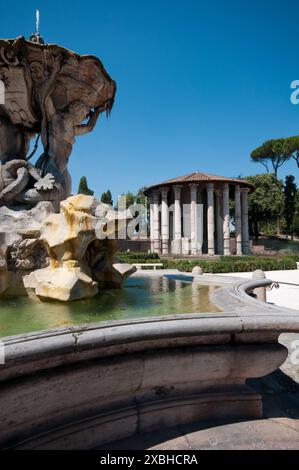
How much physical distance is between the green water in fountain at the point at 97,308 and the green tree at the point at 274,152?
57.0 m

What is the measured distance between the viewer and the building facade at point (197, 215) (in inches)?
1375

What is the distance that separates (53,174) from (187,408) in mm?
4996

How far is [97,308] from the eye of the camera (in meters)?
3.64

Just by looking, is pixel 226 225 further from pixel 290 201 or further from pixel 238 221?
pixel 290 201

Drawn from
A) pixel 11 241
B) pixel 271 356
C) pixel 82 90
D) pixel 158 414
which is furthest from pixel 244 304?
pixel 82 90

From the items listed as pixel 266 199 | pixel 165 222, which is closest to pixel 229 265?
pixel 165 222

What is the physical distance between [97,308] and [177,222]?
3199cm

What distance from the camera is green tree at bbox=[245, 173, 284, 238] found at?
46156mm

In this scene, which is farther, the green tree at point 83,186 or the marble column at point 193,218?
the green tree at point 83,186

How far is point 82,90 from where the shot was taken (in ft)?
20.4

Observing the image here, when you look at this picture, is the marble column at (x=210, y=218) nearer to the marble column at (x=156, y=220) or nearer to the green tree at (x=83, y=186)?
the marble column at (x=156, y=220)

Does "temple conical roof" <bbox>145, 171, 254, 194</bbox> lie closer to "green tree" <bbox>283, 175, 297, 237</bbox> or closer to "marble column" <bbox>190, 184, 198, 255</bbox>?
"marble column" <bbox>190, 184, 198, 255</bbox>

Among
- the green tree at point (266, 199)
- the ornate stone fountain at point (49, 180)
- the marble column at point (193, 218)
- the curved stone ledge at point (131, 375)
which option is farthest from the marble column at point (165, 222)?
the curved stone ledge at point (131, 375)

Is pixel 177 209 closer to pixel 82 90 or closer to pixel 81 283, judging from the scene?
pixel 82 90
